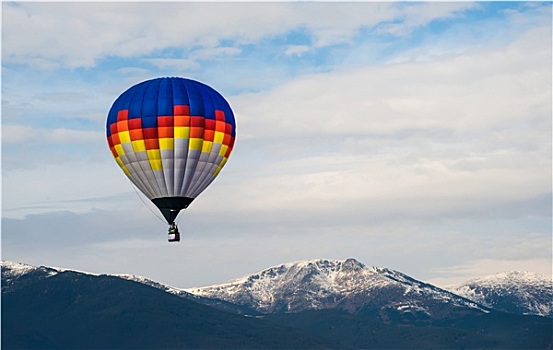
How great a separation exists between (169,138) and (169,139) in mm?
156

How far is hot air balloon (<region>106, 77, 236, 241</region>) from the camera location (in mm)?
157625

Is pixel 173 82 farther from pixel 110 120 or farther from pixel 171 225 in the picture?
pixel 171 225

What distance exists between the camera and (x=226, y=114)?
165250 millimetres

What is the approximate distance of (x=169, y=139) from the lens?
158 m

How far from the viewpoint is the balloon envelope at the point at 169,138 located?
15762 centimetres

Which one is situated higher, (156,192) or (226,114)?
(226,114)

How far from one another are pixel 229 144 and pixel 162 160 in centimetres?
1374

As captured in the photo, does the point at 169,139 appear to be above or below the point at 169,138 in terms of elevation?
below

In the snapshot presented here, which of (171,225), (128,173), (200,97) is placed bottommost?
(171,225)

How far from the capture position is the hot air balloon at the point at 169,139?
517 feet

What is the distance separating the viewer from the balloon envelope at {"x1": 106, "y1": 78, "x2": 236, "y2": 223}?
15762cm

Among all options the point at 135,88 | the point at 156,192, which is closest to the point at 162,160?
the point at 156,192

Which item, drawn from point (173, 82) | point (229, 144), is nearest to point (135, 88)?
point (173, 82)

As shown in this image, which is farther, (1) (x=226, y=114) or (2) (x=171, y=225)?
(1) (x=226, y=114)
